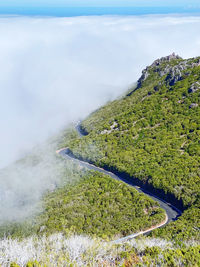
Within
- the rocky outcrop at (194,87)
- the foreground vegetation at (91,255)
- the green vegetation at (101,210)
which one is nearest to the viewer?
the foreground vegetation at (91,255)

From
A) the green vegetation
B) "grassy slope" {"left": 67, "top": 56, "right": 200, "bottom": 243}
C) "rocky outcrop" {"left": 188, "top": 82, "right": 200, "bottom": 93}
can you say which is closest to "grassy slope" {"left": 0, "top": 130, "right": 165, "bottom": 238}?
the green vegetation

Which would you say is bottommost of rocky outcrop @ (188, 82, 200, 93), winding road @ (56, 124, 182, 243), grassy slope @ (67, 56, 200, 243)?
winding road @ (56, 124, 182, 243)

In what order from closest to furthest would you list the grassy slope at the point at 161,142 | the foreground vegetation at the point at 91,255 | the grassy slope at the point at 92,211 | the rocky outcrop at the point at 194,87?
the foreground vegetation at the point at 91,255, the grassy slope at the point at 92,211, the grassy slope at the point at 161,142, the rocky outcrop at the point at 194,87

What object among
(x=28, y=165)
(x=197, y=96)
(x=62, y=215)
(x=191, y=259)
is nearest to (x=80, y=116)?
(x=28, y=165)

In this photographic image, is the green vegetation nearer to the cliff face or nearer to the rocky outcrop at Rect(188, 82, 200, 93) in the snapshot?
the cliff face

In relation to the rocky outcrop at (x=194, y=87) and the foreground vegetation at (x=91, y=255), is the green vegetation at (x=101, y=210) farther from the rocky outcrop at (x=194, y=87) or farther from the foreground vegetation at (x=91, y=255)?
the rocky outcrop at (x=194, y=87)

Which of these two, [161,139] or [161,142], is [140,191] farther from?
[161,139]

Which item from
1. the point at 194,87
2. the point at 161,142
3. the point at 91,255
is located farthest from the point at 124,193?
the point at 194,87

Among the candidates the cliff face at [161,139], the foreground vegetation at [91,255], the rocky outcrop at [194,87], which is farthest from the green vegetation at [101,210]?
the rocky outcrop at [194,87]
